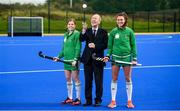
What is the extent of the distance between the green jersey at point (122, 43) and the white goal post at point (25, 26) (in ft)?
101

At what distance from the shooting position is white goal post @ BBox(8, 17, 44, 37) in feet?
130

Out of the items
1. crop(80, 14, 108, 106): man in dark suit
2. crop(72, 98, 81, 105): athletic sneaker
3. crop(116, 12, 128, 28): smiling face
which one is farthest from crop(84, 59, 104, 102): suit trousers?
crop(116, 12, 128, 28): smiling face

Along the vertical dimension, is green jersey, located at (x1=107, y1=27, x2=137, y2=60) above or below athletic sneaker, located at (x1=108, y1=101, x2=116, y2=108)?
above

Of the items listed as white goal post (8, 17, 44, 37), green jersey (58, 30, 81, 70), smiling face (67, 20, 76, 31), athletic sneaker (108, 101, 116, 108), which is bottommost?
athletic sneaker (108, 101, 116, 108)

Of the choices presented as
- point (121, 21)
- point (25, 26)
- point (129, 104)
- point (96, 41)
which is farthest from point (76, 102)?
point (25, 26)

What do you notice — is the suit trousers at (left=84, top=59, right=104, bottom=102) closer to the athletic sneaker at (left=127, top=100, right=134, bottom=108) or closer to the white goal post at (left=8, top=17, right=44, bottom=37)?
the athletic sneaker at (left=127, top=100, right=134, bottom=108)

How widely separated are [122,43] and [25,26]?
105 ft

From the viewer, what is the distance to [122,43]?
8953mm

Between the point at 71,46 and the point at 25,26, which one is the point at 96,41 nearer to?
the point at 71,46

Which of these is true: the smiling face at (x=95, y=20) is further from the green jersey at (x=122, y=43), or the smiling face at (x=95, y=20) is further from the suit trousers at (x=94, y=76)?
the suit trousers at (x=94, y=76)

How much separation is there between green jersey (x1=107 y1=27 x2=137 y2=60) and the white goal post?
3082cm

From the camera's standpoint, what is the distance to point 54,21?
56.1m

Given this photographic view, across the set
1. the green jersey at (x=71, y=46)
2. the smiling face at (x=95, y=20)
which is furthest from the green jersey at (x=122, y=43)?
the green jersey at (x=71, y=46)

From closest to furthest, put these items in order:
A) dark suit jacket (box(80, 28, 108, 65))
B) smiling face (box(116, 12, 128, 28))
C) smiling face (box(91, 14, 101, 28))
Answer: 1. smiling face (box(116, 12, 128, 28))
2. smiling face (box(91, 14, 101, 28))
3. dark suit jacket (box(80, 28, 108, 65))
